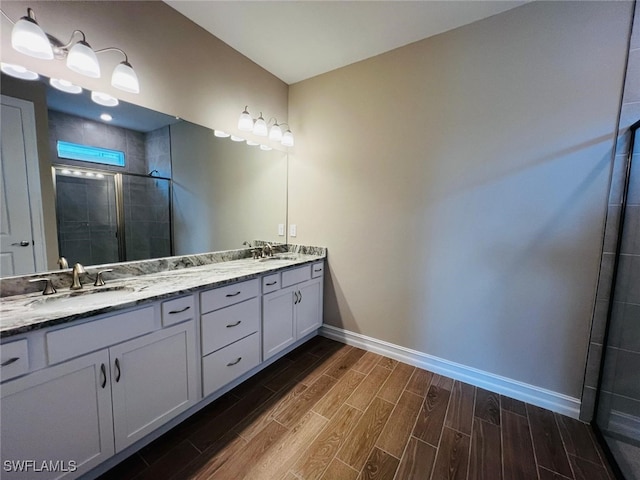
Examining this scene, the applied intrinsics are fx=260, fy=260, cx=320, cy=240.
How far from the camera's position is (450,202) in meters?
2.04

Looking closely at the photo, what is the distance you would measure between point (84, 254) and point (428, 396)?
8.13 feet

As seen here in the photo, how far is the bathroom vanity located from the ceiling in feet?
6.10

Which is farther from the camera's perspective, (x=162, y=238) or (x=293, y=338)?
(x=293, y=338)

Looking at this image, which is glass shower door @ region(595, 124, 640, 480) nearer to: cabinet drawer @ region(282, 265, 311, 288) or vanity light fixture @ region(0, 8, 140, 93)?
cabinet drawer @ region(282, 265, 311, 288)

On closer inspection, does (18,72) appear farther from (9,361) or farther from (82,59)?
(9,361)

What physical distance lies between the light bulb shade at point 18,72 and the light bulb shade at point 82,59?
17 cm

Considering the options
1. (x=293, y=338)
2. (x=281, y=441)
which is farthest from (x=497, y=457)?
(x=293, y=338)

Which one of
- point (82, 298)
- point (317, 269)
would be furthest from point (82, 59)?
point (317, 269)

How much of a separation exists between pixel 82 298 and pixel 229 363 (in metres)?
0.94

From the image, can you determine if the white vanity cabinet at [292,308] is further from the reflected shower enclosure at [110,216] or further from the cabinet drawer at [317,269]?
the reflected shower enclosure at [110,216]

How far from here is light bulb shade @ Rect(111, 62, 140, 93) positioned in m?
1.48

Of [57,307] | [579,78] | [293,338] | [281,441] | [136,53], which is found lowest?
[281,441]

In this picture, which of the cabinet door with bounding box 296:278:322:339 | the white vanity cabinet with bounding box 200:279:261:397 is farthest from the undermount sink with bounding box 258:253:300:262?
the white vanity cabinet with bounding box 200:279:261:397

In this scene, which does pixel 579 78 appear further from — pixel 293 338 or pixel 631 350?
pixel 293 338
